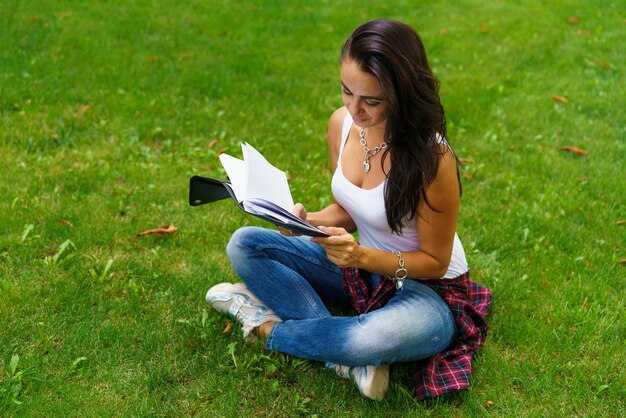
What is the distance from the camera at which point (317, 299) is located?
338cm

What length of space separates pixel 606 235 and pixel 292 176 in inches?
81.3

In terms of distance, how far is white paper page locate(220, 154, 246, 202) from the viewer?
2855mm

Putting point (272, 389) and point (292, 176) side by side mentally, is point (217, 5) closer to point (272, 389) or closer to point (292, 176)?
point (292, 176)

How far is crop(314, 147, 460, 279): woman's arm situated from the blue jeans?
0.16 metres

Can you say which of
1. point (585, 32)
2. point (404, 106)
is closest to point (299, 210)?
point (404, 106)

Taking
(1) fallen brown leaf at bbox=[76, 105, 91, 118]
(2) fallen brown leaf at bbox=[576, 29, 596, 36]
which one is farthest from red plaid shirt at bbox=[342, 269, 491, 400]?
(2) fallen brown leaf at bbox=[576, 29, 596, 36]

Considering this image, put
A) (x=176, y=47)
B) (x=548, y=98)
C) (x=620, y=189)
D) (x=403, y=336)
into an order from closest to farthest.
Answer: (x=403, y=336), (x=620, y=189), (x=548, y=98), (x=176, y=47)

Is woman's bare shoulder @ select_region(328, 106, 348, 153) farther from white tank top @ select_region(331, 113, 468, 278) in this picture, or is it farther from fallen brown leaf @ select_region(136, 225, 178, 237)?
fallen brown leaf @ select_region(136, 225, 178, 237)

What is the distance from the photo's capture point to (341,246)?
289cm

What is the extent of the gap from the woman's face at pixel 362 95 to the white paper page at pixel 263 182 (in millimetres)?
411

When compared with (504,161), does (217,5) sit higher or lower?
higher

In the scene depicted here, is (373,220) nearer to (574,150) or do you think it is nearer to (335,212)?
(335,212)

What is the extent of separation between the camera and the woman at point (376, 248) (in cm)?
282

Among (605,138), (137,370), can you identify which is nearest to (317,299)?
(137,370)
